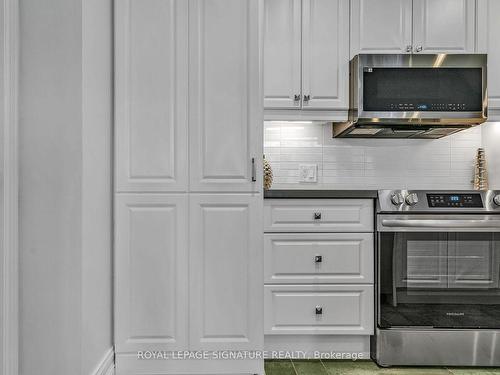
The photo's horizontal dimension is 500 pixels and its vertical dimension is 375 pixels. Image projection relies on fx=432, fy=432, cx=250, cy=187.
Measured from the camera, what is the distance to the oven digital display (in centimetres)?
241

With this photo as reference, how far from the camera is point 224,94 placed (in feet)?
6.41

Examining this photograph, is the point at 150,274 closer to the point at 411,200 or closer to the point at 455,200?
the point at 411,200

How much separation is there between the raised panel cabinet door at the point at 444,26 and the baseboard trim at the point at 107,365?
2445 millimetres

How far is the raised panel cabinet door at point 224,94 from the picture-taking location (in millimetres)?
1948

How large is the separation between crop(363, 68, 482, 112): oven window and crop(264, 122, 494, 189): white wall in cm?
47

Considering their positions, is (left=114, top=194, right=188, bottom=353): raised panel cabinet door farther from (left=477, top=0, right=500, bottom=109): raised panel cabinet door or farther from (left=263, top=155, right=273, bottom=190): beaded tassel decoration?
(left=477, top=0, right=500, bottom=109): raised panel cabinet door

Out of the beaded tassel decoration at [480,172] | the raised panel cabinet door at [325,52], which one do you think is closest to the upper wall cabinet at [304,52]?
the raised panel cabinet door at [325,52]

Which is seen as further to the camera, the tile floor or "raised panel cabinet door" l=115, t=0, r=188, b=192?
the tile floor

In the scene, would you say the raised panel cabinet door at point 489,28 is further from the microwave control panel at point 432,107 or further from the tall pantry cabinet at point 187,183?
the tall pantry cabinet at point 187,183
